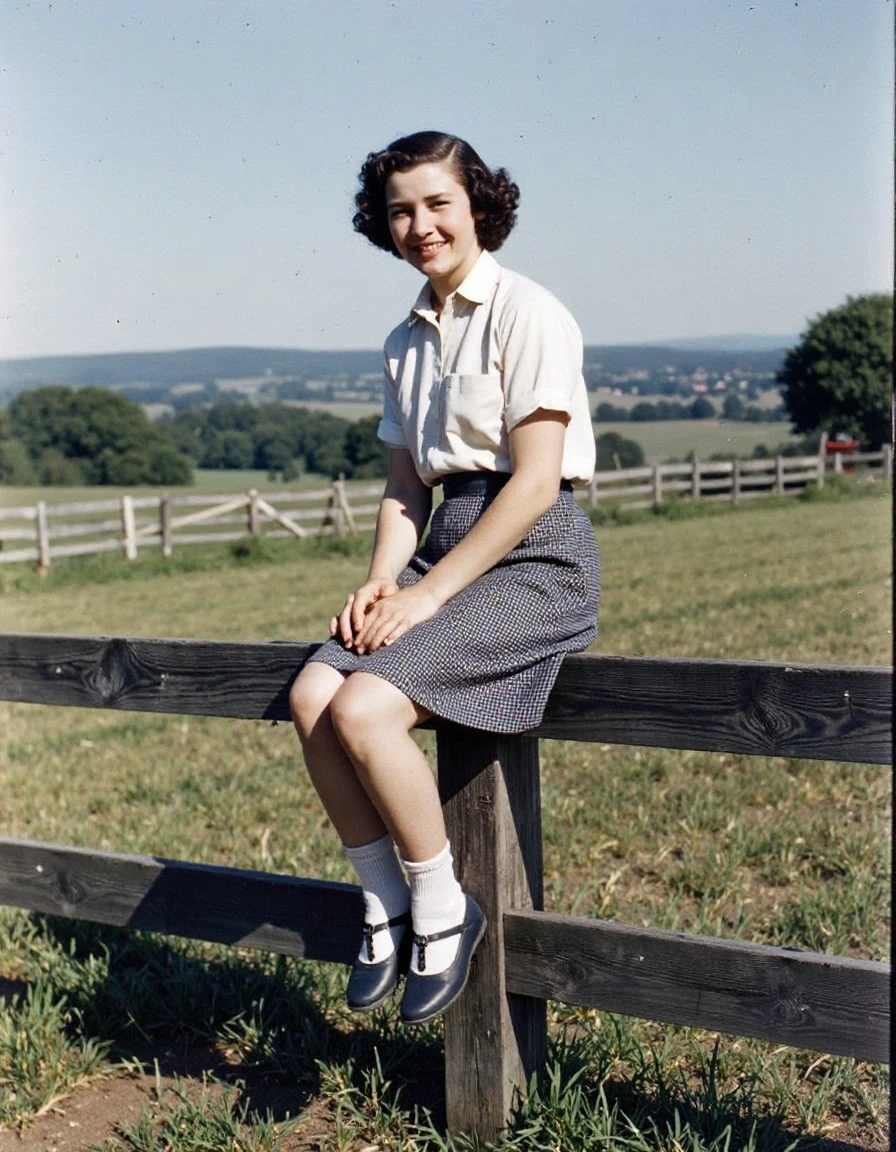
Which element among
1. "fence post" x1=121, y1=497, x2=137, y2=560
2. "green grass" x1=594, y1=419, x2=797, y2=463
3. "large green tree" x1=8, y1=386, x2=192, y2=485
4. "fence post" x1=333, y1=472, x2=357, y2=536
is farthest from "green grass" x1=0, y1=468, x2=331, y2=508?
"green grass" x1=594, y1=419, x2=797, y2=463

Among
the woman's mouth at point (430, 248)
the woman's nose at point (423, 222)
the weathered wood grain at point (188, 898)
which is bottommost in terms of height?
the weathered wood grain at point (188, 898)

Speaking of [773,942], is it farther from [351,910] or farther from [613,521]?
[613,521]

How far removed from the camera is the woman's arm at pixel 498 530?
2691mm

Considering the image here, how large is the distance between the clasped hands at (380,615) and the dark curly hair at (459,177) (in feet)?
2.37

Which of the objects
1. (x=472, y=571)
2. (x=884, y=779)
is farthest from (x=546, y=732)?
(x=884, y=779)

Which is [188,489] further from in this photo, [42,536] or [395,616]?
[395,616]

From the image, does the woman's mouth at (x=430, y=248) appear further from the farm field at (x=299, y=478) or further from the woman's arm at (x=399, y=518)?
the farm field at (x=299, y=478)

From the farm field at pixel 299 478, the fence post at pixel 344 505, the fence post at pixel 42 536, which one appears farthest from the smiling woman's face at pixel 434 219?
the fence post at pixel 344 505

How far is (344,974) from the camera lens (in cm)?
378

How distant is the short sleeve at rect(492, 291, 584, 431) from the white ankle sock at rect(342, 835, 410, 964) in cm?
87

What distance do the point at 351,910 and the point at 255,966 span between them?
101 cm

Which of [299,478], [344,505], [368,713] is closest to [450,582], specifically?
[368,713]

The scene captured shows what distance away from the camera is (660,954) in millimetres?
2684

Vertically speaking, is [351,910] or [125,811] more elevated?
[351,910]
